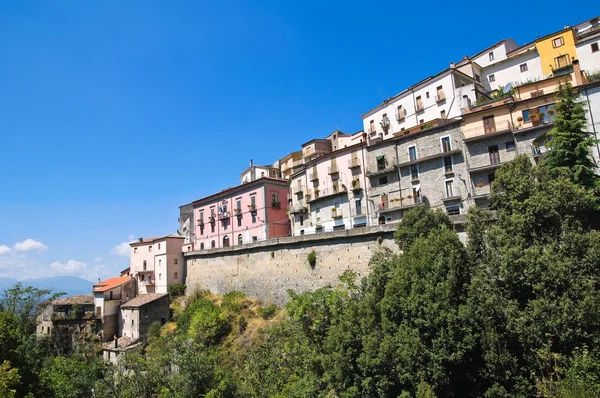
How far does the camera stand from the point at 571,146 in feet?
61.2

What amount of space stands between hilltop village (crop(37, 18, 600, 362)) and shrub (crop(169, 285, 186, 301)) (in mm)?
376

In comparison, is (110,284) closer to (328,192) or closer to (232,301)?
(232,301)

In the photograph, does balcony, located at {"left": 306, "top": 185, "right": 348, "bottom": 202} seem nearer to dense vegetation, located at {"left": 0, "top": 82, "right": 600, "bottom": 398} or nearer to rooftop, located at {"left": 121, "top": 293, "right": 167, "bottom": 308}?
dense vegetation, located at {"left": 0, "top": 82, "right": 600, "bottom": 398}

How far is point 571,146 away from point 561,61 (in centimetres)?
2271

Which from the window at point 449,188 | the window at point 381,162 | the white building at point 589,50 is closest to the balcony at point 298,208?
the window at point 381,162

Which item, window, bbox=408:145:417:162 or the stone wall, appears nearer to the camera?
the stone wall

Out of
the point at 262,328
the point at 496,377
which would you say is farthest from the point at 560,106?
the point at 262,328

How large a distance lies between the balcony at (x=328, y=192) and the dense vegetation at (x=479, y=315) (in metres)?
15.9

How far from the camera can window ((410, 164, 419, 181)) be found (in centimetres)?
3133

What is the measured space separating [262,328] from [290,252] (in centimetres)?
605

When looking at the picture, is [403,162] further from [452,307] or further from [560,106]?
[452,307]

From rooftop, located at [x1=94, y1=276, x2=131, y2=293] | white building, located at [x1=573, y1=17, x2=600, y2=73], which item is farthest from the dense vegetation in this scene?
rooftop, located at [x1=94, y1=276, x2=131, y2=293]

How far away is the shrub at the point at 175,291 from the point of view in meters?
41.0

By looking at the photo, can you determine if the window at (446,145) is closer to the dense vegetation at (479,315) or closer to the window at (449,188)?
the window at (449,188)
